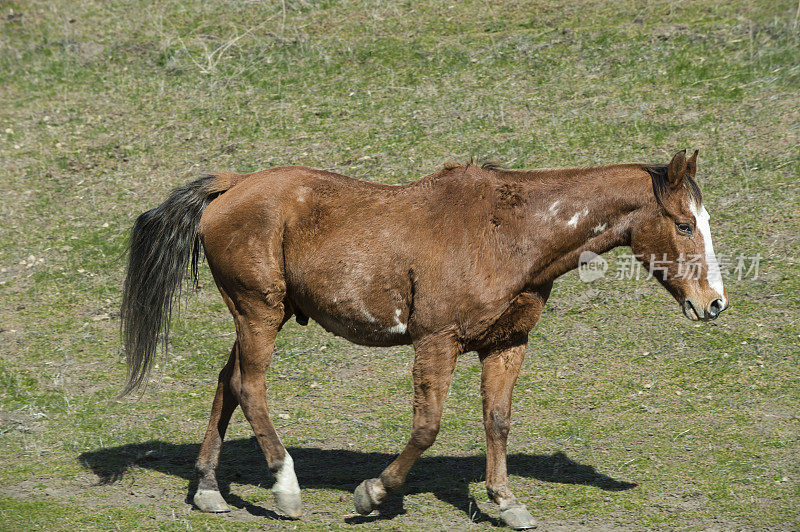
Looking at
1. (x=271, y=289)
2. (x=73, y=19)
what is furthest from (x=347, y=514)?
(x=73, y=19)

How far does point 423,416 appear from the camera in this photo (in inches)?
225

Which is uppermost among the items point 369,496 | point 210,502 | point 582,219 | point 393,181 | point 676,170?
point 676,170

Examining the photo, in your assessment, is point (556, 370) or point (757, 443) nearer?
point (757, 443)

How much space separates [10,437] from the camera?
7195 mm

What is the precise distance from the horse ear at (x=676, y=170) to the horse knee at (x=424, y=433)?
2.18 metres

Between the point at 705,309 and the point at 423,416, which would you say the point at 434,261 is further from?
the point at 705,309

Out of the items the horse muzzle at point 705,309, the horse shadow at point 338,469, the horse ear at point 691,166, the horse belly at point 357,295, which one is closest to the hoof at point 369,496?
the horse shadow at point 338,469

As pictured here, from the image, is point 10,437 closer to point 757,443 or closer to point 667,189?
point 667,189

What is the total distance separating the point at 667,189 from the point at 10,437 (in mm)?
5433

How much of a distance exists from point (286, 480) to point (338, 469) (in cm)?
101

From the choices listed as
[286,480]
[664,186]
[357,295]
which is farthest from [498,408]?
[664,186]

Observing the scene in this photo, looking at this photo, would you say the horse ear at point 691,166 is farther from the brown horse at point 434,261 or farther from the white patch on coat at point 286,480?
the white patch on coat at point 286,480

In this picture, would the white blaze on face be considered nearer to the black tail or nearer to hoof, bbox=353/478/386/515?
hoof, bbox=353/478/386/515

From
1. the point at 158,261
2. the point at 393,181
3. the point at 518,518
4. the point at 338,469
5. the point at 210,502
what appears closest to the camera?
the point at 518,518
